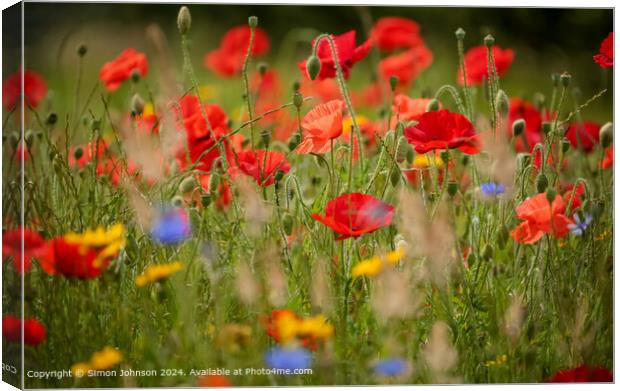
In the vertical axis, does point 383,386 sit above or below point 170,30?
below

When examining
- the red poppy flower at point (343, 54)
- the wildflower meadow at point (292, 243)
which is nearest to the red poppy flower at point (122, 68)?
the wildflower meadow at point (292, 243)

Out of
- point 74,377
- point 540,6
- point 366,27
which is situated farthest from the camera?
point 366,27

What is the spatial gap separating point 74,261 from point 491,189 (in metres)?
0.95

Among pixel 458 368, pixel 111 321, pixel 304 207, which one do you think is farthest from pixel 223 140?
pixel 458 368

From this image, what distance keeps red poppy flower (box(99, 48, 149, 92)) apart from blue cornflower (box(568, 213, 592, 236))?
1045mm

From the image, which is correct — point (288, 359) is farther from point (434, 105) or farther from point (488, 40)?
point (488, 40)

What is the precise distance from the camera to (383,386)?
3.04m

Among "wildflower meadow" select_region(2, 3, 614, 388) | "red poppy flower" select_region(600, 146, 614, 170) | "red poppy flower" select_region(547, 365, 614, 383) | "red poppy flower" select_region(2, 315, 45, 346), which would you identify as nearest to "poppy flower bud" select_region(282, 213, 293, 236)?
"wildflower meadow" select_region(2, 3, 614, 388)

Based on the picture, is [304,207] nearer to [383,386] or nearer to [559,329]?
[383,386]

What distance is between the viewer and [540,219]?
3102 millimetres

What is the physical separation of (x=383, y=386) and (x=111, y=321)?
0.58 meters

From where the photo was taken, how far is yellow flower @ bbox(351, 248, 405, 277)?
9.92 ft

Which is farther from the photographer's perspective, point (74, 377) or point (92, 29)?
point (92, 29)

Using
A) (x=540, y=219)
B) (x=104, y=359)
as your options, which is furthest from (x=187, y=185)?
(x=540, y=219)
